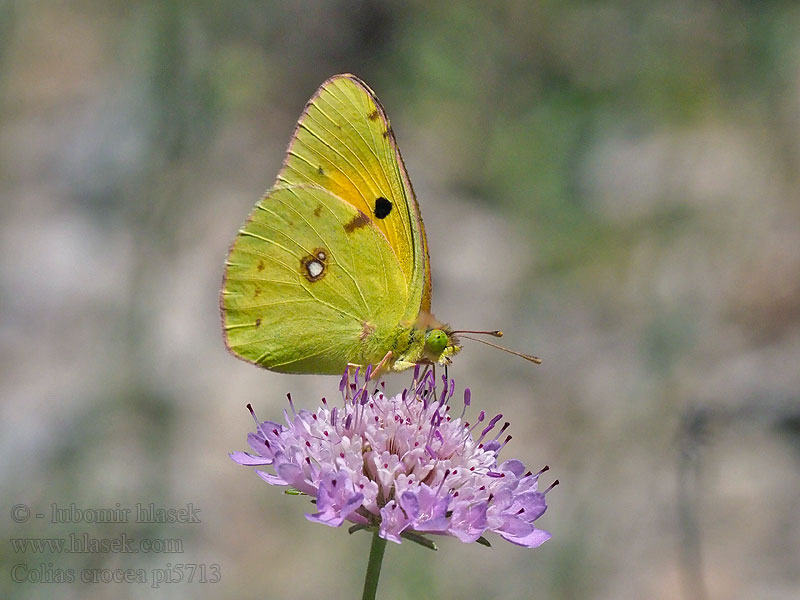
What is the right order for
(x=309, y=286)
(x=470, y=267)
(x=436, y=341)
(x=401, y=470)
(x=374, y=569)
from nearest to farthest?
(x=374, y=569), (x=401, y=470), (x=436, y=341), (x=309, y=286), (x=470, y=267)

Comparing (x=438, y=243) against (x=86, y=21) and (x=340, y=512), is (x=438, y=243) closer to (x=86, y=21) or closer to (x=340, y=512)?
(x=86, y=21)

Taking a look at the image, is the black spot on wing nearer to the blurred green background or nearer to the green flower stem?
the blurred green background

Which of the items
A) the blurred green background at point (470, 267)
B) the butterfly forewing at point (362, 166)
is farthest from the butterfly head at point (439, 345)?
the blurred green background at point (470, 267)

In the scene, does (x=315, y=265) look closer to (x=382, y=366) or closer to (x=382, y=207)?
(x=382, y=207)

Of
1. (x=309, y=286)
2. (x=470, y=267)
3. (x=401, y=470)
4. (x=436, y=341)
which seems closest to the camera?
(x=401, y=470)

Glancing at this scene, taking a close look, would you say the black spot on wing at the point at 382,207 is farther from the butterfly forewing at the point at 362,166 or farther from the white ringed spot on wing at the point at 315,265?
the white ringed spot on wing at the point at 315,265

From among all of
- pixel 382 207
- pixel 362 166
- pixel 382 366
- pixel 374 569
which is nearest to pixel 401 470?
pixel 374 569
